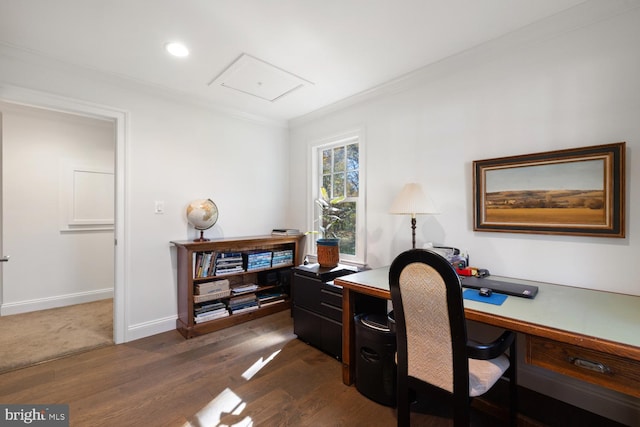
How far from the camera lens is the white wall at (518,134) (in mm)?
1601

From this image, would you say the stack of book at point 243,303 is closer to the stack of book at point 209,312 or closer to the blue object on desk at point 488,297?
the stack of book at point 209,312

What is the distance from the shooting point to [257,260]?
324 centimetres

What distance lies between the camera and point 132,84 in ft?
8.63

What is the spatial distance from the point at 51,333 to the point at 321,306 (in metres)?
2.74

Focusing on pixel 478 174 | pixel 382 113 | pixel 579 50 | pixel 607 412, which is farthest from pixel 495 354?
pixel 382 113

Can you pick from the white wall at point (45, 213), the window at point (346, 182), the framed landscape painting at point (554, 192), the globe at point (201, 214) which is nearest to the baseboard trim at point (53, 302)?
the white wall at point (45, 213)

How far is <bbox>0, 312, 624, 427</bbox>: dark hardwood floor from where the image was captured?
166 centimetres

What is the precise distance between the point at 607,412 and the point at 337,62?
2.94 m

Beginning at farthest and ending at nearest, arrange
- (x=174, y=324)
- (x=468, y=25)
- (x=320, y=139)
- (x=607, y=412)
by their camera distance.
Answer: (x=320, y=139) → (x=174, y=324) → (x=468, y=25) → (x=607, y=412)

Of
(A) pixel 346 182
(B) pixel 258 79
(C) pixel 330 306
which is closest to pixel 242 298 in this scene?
(C) pixel 330 306

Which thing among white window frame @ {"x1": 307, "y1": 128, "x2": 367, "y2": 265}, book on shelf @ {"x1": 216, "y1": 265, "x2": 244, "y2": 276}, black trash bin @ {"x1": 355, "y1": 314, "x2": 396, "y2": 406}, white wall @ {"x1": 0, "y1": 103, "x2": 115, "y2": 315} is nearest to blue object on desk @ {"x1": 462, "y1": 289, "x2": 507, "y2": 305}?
black trash bin @ {"x1": 355, "y1": 314, "x2": 396, "y2": 406}

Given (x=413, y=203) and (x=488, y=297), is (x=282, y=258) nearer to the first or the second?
(x=413, y=203)

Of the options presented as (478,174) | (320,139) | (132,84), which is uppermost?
(132,84)

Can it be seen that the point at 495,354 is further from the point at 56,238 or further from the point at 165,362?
the point at 56,238
